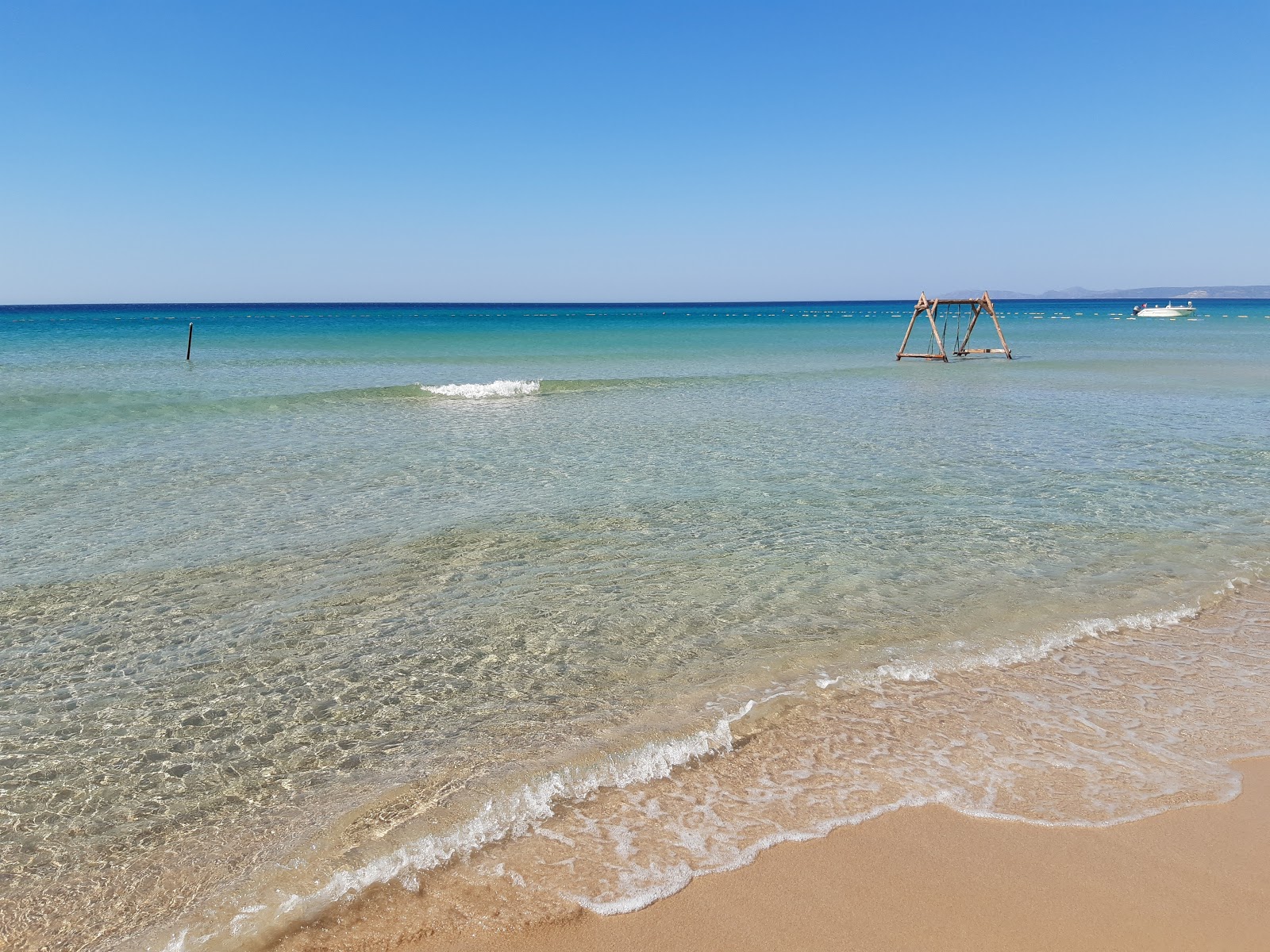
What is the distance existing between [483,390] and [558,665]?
22.4 meters

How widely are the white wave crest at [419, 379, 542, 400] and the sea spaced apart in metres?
12.1

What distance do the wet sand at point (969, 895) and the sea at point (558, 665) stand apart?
140 mm

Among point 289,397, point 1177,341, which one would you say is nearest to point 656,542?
point 289,397

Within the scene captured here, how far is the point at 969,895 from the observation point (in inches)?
145

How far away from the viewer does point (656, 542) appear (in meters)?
9.08

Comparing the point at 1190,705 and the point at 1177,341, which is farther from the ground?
the point at 1177,341

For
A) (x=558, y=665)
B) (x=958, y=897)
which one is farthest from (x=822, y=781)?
(x=558, y=665)

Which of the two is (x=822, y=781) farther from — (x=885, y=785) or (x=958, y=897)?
(x=958, y=897)

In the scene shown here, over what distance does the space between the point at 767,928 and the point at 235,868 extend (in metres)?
2.49

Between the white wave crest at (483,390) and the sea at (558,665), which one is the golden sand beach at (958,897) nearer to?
the sea at (558,665)

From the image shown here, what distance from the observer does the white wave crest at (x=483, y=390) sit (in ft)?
88.2

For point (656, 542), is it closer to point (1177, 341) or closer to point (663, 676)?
point (663, 676)

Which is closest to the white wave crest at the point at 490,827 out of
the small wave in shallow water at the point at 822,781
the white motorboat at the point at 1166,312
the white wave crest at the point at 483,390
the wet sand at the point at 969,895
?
the small wave in shallow water at the point at 822,781

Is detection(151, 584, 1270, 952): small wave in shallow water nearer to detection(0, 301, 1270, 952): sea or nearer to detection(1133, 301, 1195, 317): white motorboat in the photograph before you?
detection(0, 301, 1270, 952): sea
